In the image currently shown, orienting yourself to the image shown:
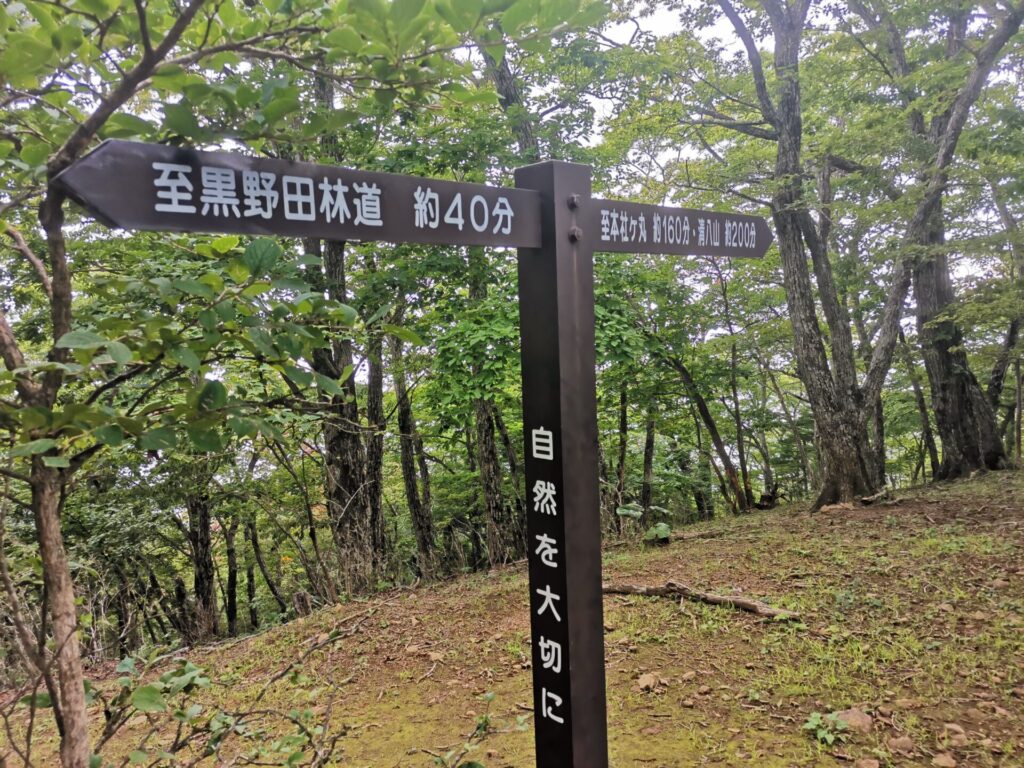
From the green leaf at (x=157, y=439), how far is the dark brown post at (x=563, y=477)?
3.42ft

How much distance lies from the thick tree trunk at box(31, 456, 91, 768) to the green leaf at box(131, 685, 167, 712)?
0.13 metres

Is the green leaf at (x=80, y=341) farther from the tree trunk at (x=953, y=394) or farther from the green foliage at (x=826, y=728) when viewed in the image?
the tree trunk at (x=953, y=394)

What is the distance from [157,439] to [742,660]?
352 centimetres

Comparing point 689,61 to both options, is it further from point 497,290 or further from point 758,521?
point 758,521

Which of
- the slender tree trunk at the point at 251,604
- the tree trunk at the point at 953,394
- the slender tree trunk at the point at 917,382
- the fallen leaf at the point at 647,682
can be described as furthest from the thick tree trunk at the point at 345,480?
the slender tree trunk at the point at 917,382

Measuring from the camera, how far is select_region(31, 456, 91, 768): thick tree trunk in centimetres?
137

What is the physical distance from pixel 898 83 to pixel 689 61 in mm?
2762

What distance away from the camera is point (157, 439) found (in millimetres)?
1299

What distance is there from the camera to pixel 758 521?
815cm

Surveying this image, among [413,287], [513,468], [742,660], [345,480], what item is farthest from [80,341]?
[513,468]

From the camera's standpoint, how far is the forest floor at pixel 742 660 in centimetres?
288

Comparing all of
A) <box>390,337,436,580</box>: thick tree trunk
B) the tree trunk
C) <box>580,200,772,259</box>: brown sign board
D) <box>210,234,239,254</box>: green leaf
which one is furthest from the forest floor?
<box>390,337,436,580</box>: thick tree trunk

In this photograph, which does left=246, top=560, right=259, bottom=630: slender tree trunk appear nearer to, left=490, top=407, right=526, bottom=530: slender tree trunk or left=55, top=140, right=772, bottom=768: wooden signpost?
left=490, top=407, right=526, bottom=530: slender tree trunk

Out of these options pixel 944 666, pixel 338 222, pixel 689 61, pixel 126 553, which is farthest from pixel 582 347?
pixel 126 553
